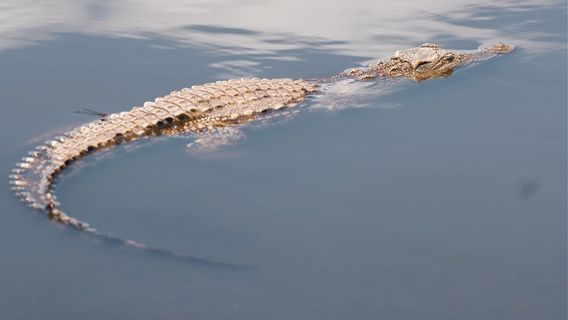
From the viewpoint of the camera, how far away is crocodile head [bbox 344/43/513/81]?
9.29m

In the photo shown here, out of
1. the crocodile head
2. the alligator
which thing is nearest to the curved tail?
the alligator

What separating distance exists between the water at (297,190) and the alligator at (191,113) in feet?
0.46

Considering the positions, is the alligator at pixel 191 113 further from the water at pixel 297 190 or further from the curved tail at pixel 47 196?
the water at pixel 297 190

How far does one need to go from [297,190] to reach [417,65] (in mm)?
3611

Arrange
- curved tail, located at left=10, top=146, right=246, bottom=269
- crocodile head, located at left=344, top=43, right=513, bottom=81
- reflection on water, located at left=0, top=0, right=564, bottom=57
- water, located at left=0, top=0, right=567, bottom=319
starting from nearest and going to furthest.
→ water, located at left=0, top=0, right=567, bottom=319
curved tail, located at left=10, top=146, right=246, bottom=269
crocodile head, located at left=344, top=43, right=513, bottom=81
reflection on water, located at left=0, top=0, right=564, bottom=57

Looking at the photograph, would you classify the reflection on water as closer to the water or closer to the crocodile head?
the water

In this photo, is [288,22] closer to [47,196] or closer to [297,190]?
[297,190]

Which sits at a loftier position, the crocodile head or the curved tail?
the crocodile head

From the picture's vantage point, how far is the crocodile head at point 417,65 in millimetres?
9289

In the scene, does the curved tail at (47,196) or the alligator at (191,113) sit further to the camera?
the alligator at (191,113)

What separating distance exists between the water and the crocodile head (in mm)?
343

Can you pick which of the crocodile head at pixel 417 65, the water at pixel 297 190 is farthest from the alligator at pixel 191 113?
the water at pixel 297 190

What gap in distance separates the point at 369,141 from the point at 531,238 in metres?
2.07

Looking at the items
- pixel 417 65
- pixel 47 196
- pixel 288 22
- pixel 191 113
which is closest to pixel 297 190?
pixel 191 113
